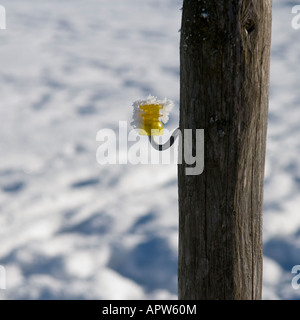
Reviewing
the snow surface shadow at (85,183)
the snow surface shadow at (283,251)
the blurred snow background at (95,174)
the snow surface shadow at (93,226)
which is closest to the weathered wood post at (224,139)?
the blurred snow background at (95,174)

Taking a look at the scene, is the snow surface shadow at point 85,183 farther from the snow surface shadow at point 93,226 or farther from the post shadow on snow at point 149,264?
the post shadow on snow at point 149,264

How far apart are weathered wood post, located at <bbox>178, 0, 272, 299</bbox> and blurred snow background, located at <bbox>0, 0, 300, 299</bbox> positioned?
2.35 meters

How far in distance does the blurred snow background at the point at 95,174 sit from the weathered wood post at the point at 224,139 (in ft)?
7.71

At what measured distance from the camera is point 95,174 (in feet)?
20.6

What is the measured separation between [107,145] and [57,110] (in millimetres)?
1577

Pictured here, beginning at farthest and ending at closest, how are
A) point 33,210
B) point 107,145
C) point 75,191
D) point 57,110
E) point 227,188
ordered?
point 57,110
point 107,145
point 75,191
point 33,210
point 227,188

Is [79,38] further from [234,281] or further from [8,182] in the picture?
[234,281]

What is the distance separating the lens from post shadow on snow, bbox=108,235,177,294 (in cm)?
446

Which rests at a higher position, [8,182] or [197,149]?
[8,182]

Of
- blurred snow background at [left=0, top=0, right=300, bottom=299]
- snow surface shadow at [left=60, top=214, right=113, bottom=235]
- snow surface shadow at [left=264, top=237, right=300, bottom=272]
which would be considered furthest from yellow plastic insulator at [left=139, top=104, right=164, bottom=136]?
snow surface shadow at [left=60, top=214, right=113, bottom=235]

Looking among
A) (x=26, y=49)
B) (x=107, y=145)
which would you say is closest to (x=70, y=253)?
(x=107, y=145)

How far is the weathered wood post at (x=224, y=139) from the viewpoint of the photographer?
1.90 meters

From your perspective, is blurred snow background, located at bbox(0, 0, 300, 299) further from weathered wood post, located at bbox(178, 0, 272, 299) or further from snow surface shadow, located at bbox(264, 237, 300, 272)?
weathered wood post, located at bbox(178, 0, 272, 299)

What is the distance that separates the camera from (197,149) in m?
1.98
